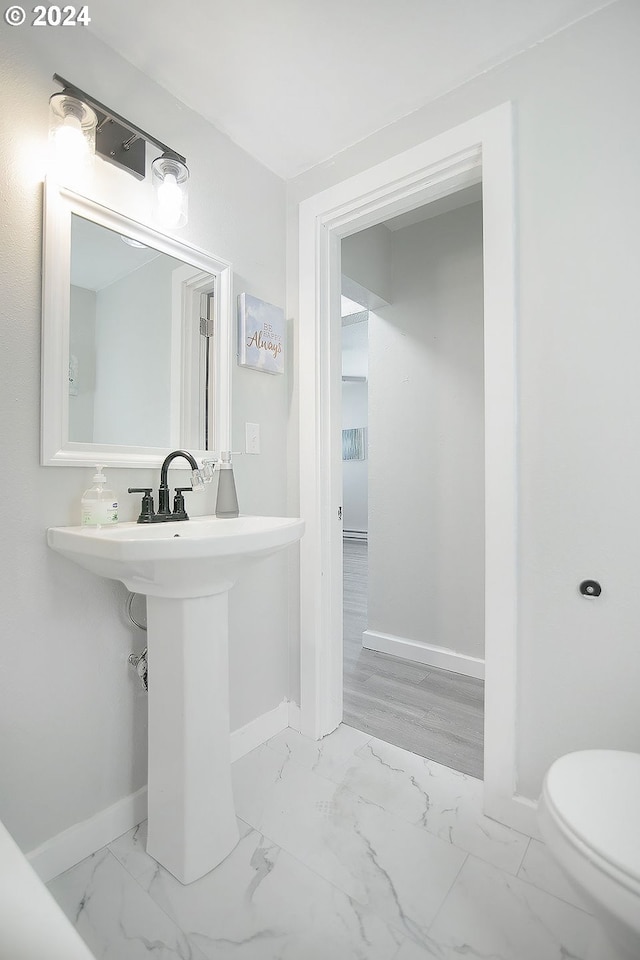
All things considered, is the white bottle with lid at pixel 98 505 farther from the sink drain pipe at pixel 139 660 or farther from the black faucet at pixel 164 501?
the sink drain pipe at pixel 139 660

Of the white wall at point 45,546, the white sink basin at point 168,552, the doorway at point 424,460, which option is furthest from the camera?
the doorway at point 424,460

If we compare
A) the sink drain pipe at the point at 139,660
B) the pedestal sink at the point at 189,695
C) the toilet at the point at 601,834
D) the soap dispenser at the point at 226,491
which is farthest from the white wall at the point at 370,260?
the toilet at the point at 601,834

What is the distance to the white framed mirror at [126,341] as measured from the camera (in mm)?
1188

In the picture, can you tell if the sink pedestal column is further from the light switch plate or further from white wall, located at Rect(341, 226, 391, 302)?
white wall, located at Rect(341, 226, 391, 302)

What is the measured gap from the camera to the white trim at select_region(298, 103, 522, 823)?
1349 millimetres

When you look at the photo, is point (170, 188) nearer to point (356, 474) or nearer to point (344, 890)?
point (344, 890)

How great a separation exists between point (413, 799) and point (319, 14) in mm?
2271

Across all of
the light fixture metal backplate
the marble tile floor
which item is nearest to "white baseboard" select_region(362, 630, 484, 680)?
the marble tile floor

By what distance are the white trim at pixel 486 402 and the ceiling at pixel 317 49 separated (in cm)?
16

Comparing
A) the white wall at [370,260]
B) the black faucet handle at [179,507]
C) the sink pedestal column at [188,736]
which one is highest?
the white wall at [370,260]

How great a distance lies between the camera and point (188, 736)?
1.16m

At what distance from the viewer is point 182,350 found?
1.54 meters

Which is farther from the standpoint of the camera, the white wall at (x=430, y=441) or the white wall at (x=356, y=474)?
the white wall at (x=356, y=474)

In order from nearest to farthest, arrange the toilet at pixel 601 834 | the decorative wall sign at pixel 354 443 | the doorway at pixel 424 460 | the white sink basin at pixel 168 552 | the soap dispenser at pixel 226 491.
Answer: the toilet at pixel 601 834
the white sink basin at pixel 168 552
the soap dispenser at pixel 226 491
the doorway at pixel 424 460
the decorative wall sign at pixel 354 443
